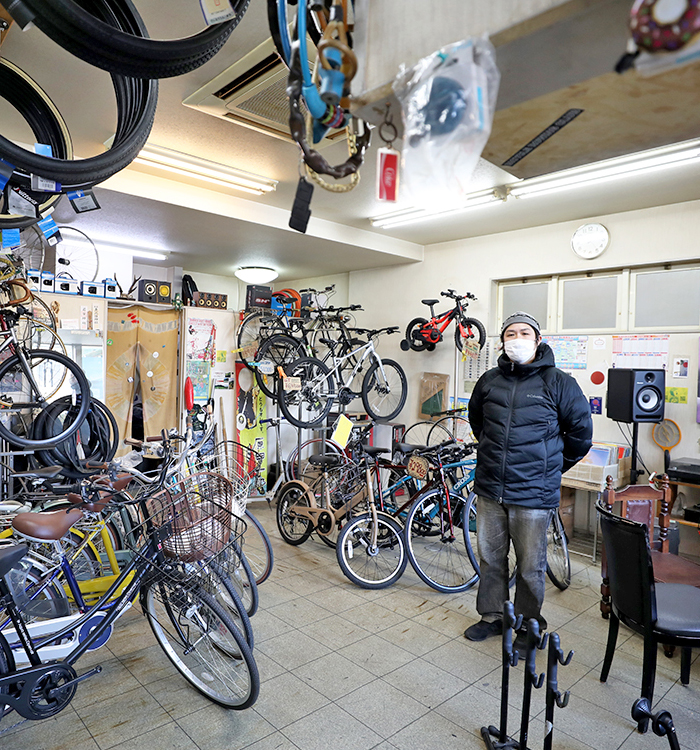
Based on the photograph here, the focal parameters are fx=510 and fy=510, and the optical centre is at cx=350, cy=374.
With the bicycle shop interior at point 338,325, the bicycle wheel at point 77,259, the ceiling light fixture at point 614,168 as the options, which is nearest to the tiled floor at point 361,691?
the bicycle shop interior at point 338,325

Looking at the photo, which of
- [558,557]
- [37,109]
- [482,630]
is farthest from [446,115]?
[558,557]

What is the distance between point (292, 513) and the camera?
4.21 m

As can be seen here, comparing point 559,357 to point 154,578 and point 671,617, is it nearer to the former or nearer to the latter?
point 671,617

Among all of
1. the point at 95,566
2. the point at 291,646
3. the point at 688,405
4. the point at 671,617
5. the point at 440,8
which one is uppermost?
the point at 440,8

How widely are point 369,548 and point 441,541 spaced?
1.95ft

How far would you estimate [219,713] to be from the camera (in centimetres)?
217

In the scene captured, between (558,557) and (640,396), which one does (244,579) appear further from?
(640,396)

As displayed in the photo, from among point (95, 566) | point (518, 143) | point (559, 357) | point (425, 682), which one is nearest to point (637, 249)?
point (559, 357)

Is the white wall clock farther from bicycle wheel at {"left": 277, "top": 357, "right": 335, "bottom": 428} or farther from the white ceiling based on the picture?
bicycle wheel at {"left": 277, "top": 357, "right": 335, "bottom": 428}

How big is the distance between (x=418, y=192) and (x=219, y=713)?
2347 mm

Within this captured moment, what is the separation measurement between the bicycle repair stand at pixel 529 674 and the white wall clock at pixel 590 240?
410 cm

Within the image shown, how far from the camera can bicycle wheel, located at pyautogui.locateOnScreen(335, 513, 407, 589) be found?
3436 mm

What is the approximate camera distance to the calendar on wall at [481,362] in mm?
5648

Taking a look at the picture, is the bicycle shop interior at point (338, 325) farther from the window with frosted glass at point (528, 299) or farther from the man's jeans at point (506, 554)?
the man's jeans at point (506, 554)
